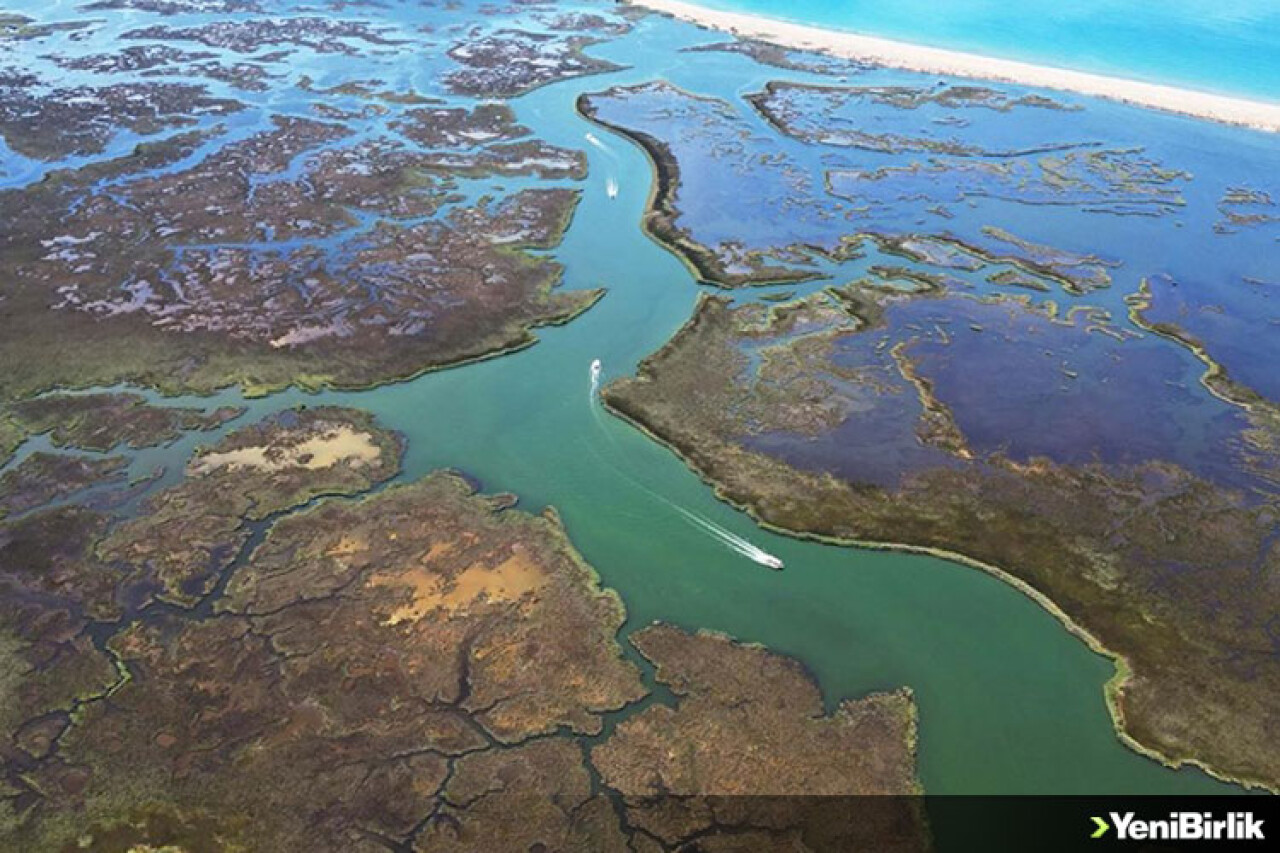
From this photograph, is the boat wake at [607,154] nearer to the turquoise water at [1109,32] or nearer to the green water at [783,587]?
the green water at [783,587]

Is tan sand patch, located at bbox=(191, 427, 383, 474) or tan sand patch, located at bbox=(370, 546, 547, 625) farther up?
tan sand patch, located at bbox=(370, 546, 547, 625)

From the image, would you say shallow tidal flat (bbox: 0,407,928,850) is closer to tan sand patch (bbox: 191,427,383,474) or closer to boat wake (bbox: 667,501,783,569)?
tan sand patch (bbox: 191,427,383,474)

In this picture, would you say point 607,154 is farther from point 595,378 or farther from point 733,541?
point 733,541

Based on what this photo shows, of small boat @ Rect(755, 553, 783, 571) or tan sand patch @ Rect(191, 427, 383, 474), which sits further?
tan sand patch @ Rect(191, 427, 383, 474)

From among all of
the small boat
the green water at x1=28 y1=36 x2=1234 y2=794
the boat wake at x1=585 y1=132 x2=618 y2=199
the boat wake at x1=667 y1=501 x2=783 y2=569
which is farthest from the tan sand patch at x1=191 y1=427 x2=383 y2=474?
the boat wake at x1=585 y1=132 x2=618 y2=199

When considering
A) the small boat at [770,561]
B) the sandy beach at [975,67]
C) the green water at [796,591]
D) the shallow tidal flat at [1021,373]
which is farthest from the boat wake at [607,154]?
the sandy beach at [975,67]

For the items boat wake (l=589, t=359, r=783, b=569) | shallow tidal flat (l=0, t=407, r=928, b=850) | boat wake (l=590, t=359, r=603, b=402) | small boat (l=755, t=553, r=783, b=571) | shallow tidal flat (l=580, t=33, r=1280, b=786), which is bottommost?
shallow tidal flat (l=0, t=407, r=928, b=850)

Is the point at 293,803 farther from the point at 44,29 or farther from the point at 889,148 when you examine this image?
the point at 44,29
